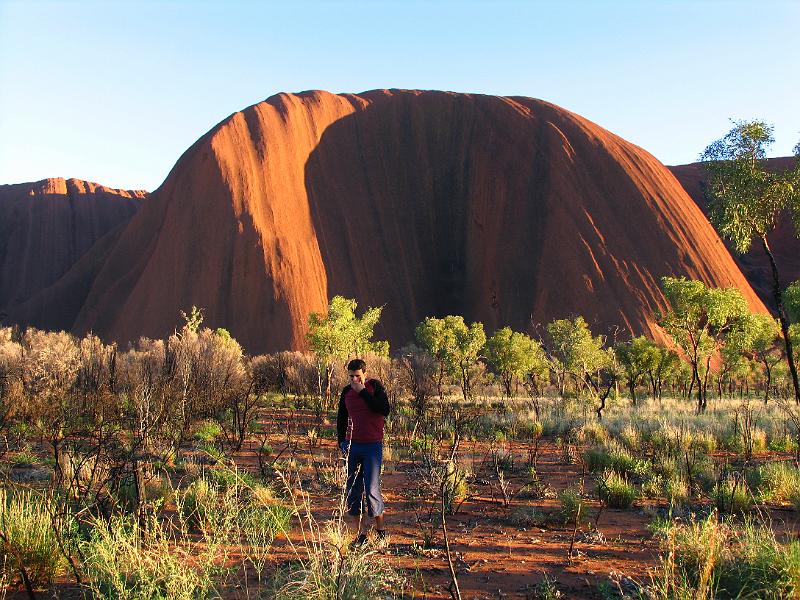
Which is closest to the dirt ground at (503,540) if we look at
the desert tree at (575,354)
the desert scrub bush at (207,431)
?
the desert scrub bush at (207,431)

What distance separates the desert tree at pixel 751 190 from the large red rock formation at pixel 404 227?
33.9 m

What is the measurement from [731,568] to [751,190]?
8261 mm

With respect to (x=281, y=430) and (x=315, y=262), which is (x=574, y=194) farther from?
(x=281, y=430)

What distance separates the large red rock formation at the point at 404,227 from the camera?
146 ft

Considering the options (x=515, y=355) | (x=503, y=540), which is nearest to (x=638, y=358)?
(x=515, y=355)

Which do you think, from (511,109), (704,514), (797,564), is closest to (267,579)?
(797,564)

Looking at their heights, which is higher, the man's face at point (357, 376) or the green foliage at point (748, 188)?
the green foliage at point (748, 188)

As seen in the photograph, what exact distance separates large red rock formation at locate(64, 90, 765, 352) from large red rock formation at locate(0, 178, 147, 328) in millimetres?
20316

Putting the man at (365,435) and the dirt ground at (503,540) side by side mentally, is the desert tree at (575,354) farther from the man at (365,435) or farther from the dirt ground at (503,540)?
the man at (365,435)

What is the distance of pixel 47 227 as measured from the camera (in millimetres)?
70875

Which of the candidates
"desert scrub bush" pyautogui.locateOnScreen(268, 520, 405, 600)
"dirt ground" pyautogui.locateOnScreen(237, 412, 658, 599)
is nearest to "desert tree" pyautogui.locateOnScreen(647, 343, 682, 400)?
"dirt ground" pyautogui.locateOnScreen(237, 412, 658, 599)

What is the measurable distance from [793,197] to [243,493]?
34.9 ft

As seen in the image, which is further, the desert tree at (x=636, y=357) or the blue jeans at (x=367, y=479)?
the desert tree at (x=636, y=357)

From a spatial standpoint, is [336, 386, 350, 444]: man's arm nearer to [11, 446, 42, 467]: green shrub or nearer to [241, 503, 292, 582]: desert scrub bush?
[241, 503, 292, 582]: desert scrub bush
